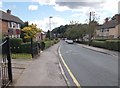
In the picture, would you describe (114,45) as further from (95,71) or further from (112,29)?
(112,29)


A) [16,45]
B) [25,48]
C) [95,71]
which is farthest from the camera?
[16,45]

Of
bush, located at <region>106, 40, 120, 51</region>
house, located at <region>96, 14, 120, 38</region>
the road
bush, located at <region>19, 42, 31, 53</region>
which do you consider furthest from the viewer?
house, located at <region>96, 14, 120, 38</region>

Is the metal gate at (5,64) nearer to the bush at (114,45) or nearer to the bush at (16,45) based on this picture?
the bush at (16,45)

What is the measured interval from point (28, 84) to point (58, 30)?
579 feet

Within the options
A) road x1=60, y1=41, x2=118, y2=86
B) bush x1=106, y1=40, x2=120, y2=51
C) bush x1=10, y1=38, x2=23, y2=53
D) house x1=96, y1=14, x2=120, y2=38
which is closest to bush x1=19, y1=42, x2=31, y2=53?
bush x1=10, y1=38, x2=23, y2=53

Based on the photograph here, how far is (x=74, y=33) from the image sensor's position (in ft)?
321

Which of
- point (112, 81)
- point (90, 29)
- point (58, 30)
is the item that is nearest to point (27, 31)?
point (112, 81)

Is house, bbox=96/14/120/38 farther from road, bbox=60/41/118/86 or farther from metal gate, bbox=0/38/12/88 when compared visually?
metal gate, bbox=0/38/12/88

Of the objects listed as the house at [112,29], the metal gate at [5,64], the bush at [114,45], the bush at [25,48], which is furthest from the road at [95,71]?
the house at [112,29]

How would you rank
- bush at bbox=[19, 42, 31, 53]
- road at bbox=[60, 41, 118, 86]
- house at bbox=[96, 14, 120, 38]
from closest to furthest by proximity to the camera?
road at bbox=[60, 41, 118, 86] < bush at bbox=[19, 42, 31, 53] < house at bbox=[96, 14, 120, 38]

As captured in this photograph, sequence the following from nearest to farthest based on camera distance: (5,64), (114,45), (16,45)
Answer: (5,64) → (16,45) → (114,45)

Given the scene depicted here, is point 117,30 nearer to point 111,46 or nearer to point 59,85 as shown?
point 111,46

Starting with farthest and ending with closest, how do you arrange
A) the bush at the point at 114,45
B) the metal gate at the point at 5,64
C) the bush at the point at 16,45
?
the bush at the point at 114,45 → the bush at the point at 16,45 → the metal gate at the point at 5,64

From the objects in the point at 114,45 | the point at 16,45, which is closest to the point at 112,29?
the point at 114,45
